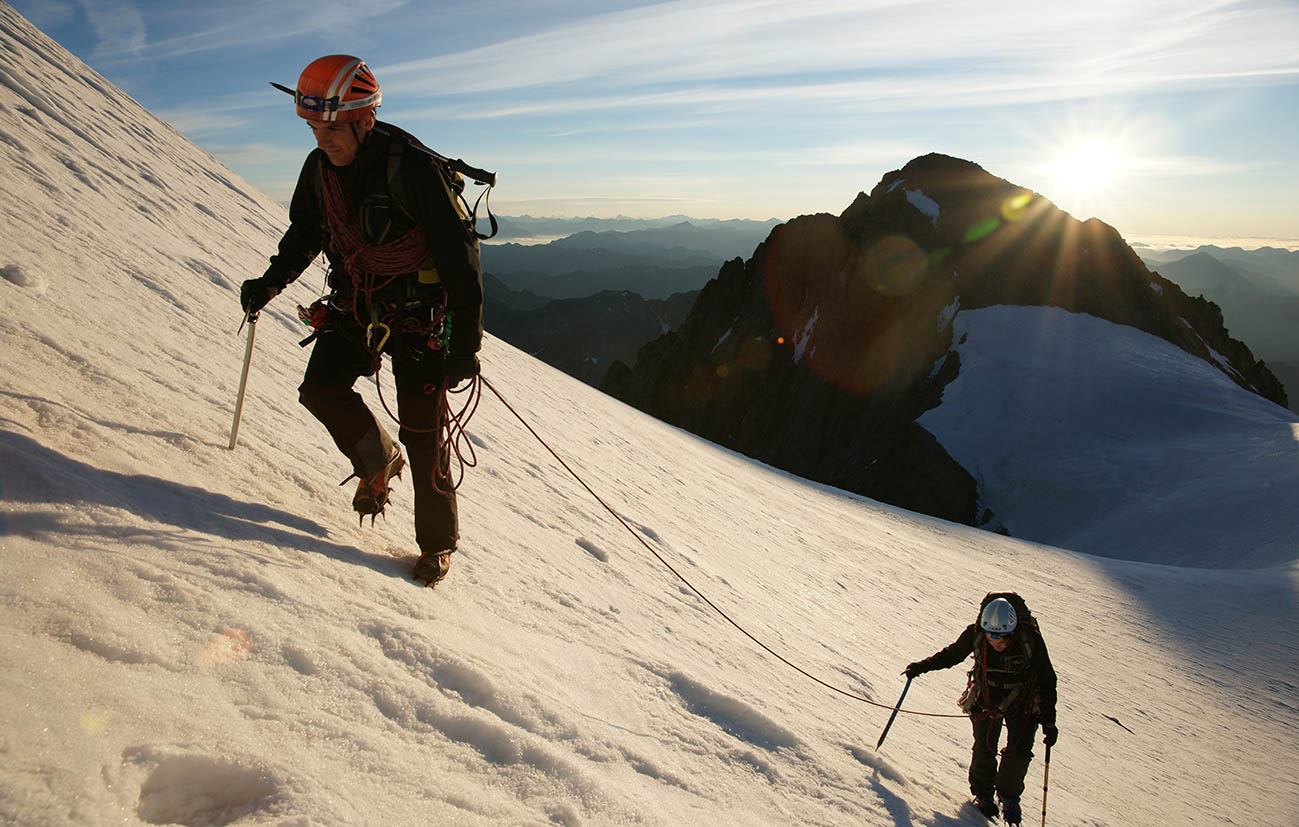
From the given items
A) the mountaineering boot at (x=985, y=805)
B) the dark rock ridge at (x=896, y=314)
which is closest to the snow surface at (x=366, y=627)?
the mountaineering boot at (x=985, y=805)

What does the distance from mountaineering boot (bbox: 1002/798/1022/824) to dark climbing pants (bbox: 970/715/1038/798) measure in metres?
0.03

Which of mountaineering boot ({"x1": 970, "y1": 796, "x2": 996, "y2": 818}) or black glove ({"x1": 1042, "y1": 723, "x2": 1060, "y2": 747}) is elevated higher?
black glove ({"x1": 1042, "y1": 723, "x2": 1060, "y2": 747})

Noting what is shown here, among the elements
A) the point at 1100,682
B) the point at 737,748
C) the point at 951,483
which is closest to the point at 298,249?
the point at 737,748

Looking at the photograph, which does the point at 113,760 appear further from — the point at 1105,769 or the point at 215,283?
the point at 1105,769

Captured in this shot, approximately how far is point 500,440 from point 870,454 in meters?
31.1

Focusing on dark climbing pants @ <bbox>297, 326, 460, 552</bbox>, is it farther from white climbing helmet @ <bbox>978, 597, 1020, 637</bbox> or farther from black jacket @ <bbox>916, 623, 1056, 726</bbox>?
black jacket @ <bbox>916, 623, 1056, 726</bbox>

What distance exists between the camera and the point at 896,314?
42.7m

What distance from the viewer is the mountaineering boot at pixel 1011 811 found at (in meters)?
4.92

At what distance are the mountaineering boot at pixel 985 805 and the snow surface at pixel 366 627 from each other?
0.20 m

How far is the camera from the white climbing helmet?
16.6ft

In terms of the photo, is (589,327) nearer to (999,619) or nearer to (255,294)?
(999,619)

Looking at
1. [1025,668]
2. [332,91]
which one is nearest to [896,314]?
[1025,668]

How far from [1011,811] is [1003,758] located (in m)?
0.35

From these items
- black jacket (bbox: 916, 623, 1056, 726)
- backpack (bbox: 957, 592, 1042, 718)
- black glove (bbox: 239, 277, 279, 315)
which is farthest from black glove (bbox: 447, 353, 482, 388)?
black jacket (bbox: 916, 623, 1056, 726)
